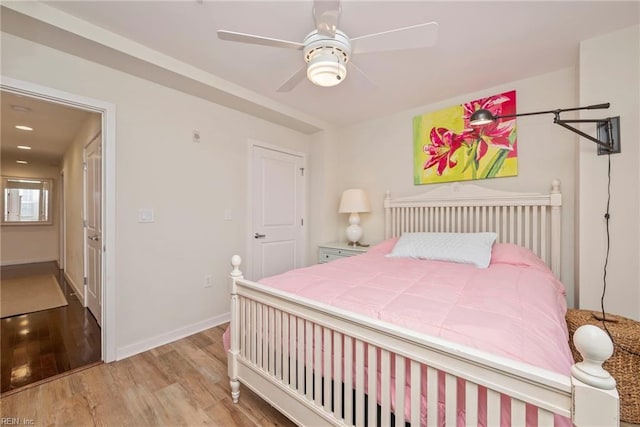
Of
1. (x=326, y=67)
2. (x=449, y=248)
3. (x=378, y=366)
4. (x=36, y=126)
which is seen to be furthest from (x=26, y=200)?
(x=449, y=248)

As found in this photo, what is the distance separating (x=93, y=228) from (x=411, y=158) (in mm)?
3738

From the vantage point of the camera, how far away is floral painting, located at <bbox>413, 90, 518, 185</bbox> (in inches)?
103

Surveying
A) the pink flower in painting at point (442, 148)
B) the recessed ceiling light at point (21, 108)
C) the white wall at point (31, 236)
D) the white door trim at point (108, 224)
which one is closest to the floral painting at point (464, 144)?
the pink flower in painting at point (442, 148)

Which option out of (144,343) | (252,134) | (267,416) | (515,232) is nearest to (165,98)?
(252,134)

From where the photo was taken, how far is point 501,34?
190 cm

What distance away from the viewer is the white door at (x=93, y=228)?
272 cm

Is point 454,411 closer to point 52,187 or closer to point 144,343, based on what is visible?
point 144,343

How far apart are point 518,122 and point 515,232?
105 centimetres

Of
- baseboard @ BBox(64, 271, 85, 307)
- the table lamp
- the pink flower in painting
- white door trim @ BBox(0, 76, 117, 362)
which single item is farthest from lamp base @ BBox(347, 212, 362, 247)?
baseboard @ BBox(64, 271, 85, 307)

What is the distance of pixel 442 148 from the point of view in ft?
9.72

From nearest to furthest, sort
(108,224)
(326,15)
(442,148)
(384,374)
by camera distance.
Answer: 1. (384,374)
2. (326,15)
3. (108,224)
4. (442,148)

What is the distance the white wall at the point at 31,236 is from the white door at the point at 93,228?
4.26 m

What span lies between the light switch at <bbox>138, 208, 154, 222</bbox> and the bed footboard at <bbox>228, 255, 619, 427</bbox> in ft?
3.98

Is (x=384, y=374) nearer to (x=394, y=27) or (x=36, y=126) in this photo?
(x=394, y=27)
